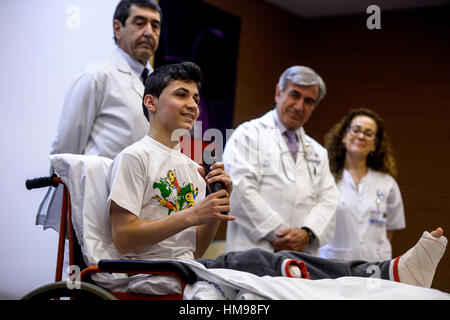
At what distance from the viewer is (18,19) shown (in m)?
3.29

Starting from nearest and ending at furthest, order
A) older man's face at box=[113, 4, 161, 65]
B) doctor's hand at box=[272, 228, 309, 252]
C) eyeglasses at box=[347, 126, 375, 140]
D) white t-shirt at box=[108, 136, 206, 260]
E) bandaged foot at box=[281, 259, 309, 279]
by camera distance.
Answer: bandaged foot at box=[281, 259, 309, 279]
white t-shirt at box=[108, 136, 206, 260]
older man's face at box=[113, 4, 161, 65]
doctor's hand at box=[272, 228, 309, 252]
eyeglasses at box=[347, 126, 375, 140]

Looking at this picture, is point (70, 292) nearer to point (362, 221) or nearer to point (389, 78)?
point (362, 221)

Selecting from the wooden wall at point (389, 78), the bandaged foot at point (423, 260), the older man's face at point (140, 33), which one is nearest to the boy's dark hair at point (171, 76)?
the older man's face at point (140, 33)

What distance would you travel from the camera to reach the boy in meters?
1.68

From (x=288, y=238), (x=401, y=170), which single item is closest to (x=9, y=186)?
(x=288, y=238)

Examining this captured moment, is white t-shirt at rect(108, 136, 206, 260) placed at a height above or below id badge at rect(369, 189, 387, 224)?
above

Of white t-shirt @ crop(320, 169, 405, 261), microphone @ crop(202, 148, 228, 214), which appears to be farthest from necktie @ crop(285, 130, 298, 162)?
microphone @ crop(202, 148, 228, 214)

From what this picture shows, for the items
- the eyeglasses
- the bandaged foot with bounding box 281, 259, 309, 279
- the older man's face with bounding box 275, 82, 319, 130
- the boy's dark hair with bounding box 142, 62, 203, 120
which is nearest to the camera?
the bandaged foot with bounding box 281, 259, 309, 279

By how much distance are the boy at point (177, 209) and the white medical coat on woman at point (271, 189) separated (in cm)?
97

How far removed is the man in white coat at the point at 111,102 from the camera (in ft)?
8.20

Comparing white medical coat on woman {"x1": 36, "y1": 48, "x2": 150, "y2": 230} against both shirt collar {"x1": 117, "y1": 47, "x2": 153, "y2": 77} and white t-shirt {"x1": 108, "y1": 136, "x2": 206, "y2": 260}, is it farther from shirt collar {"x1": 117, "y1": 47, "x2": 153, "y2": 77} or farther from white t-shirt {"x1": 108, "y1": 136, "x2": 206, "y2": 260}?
white t-shirt {"x1": 108, "y1": 136, "x2": 206, "y2": 260}

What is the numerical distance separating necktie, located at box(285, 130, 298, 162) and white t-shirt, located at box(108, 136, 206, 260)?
4.41 ft

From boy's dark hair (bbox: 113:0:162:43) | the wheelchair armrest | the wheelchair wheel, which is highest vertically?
boy's dark hair (bbox: 113:0:162:43)
